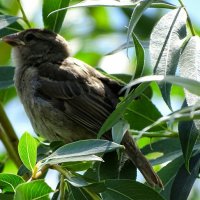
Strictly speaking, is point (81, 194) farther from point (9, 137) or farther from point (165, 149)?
point (9, 137)

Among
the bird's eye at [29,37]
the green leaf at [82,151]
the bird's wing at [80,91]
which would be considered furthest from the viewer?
the bird's eye at [29,37]

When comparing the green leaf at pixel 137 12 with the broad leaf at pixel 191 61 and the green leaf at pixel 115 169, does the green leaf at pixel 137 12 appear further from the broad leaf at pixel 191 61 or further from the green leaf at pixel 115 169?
the green leaf at pixel 115 169

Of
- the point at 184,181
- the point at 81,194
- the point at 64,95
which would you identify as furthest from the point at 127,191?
the point at 64,95

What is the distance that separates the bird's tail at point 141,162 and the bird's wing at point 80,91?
1.70ft

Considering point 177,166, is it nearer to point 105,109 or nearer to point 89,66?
point 105,109

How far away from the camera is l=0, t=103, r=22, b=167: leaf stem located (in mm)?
4160

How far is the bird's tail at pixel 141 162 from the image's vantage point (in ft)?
12.1

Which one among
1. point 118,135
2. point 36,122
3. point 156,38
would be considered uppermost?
point 156,38

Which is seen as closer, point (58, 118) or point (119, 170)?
point (119, 170)

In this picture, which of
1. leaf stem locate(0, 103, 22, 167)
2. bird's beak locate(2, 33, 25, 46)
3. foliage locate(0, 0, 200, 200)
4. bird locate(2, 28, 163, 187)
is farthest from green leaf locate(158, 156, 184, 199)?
bird's beak locate(2, 33, 25, 46)

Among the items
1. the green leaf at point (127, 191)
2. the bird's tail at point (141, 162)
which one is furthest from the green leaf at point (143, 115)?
the green leaf at point (127, 191)

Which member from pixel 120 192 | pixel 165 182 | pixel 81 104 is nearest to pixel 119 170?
pixel 165 182

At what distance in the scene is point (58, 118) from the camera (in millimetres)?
4895

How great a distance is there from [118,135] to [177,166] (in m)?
0.78
